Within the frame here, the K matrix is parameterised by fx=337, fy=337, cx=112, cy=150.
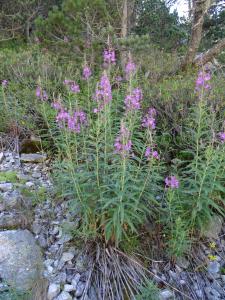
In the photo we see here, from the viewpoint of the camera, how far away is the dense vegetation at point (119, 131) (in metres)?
2.76

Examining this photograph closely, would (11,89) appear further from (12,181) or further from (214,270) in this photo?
(214,270)

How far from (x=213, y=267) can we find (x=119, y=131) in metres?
1.51

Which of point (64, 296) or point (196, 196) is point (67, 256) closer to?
point (64, 296)

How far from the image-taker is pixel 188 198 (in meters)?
3.01

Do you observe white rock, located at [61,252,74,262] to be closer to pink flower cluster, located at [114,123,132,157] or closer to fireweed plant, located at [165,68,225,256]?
fireweed plant, located at [165,68,225,256]

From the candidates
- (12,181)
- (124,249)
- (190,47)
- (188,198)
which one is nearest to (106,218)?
(124,249)

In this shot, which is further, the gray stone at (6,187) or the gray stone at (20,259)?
the gray stone at (6,187)

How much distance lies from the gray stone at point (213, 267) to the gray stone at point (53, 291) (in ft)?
4.45

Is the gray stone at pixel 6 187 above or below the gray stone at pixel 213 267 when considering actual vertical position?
above

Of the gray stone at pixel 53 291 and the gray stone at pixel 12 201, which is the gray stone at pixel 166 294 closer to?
the gray stone at pixel 53 291

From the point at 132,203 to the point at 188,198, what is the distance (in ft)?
2.03

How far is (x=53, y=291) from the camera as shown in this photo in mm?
2604

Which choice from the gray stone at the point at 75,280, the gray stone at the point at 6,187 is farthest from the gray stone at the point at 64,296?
A: the gray stone at the point at 6,187

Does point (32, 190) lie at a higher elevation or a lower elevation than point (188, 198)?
lower
